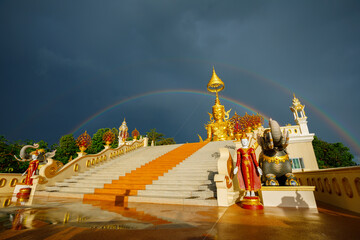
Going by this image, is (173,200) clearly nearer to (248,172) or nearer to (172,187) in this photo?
(172,187)

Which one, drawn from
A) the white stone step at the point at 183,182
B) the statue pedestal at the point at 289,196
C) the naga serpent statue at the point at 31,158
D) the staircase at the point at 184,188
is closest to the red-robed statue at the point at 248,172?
the statue pedestal at the point at 289,196

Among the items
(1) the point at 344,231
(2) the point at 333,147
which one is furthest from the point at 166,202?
(2) the point at 333,147

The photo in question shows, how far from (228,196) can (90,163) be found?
31.2 ft

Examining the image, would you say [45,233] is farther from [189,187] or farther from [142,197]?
[189,187]

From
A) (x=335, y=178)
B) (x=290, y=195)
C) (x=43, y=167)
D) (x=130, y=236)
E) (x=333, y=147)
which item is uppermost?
(x=333, y=147)

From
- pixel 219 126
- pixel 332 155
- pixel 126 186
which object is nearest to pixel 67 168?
pixel 126 186

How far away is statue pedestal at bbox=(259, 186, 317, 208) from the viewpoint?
4445 mm

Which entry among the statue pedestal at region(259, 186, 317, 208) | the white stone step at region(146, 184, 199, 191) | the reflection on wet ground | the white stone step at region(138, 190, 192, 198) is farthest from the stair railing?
the statue pedestal at region(259, 186, 317, 208)

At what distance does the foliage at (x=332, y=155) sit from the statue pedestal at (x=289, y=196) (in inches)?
1167

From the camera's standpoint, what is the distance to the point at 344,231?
246 centimetres

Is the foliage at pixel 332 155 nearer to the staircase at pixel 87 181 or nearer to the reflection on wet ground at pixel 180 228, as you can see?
the reflection on wet ground at pixel 180 228

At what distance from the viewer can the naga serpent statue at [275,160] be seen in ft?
16.0

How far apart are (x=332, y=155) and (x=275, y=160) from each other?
1271 inches

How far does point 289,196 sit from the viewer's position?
464cm
